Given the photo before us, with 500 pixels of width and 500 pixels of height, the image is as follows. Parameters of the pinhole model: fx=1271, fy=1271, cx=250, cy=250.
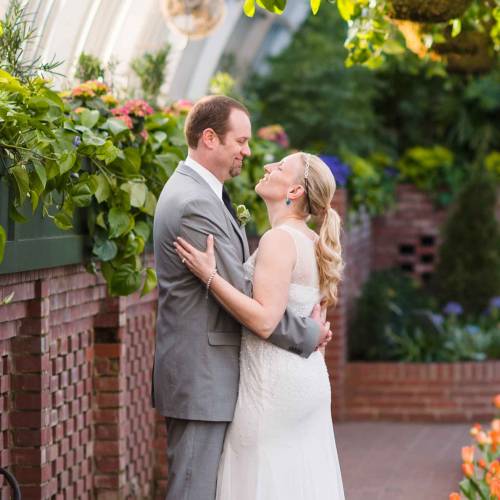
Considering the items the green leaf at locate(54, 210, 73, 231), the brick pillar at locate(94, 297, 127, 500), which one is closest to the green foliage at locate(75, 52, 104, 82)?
the brick pillar at locate(94, 297, 127, 500)

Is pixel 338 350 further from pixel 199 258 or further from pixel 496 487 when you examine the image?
pixel 199 258

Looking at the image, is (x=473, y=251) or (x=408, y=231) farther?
(x=408, y=231)

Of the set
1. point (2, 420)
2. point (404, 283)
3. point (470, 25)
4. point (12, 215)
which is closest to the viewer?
point (12, 215)

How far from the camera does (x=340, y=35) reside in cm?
1158

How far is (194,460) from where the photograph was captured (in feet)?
12.8

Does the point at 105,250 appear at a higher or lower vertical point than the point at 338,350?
higher

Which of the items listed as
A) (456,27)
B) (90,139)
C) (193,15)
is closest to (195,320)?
(90,139)

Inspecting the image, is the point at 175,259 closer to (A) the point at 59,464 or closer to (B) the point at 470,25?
(A) the point at 59,464

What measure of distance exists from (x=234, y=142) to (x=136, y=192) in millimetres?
745

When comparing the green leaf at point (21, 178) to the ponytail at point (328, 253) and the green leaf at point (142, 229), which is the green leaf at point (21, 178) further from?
the green leaf at point (142, 229)

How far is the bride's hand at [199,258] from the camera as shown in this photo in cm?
380

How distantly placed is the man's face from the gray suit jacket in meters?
0.11

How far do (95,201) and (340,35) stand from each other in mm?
7229

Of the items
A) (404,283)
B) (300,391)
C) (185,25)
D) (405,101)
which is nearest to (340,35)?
(405,101)
